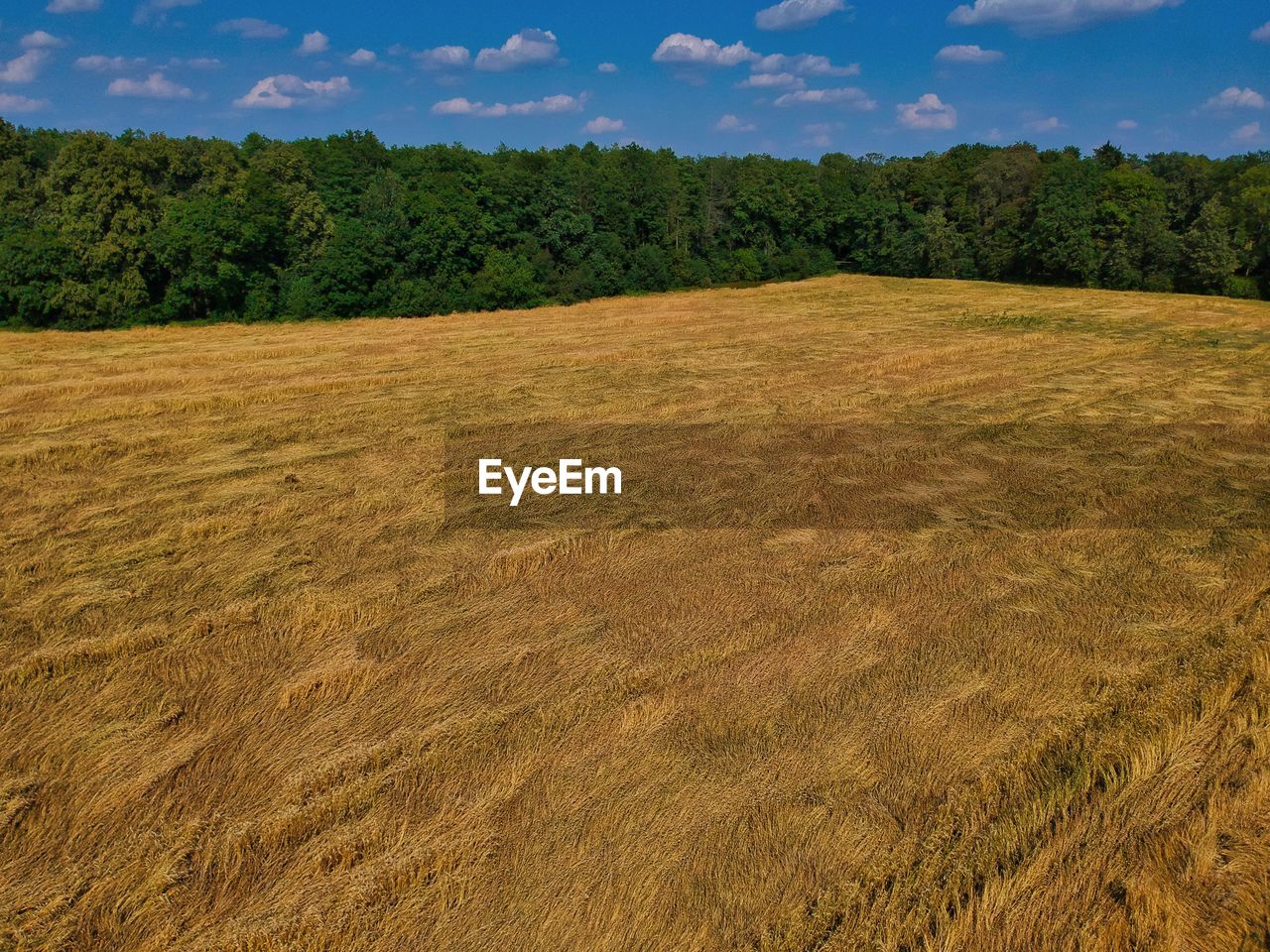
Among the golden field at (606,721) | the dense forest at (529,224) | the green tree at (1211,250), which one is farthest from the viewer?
the green tree at (1211,250)

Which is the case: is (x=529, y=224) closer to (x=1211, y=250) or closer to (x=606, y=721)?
(x=1211, y=250)

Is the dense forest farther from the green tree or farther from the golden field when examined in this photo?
the golden field

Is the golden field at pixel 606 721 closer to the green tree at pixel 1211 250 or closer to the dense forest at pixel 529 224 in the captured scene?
the dense forest at pixel 529 224

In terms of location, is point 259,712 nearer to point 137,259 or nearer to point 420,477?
point 420,477

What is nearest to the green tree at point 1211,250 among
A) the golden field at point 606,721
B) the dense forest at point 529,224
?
the dense forest at point 529,224

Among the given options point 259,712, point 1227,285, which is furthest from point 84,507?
point 1227,285
